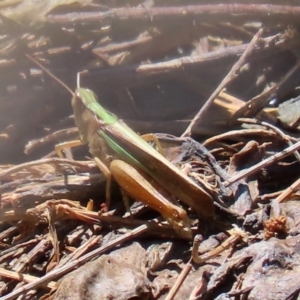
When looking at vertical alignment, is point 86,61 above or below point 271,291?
above

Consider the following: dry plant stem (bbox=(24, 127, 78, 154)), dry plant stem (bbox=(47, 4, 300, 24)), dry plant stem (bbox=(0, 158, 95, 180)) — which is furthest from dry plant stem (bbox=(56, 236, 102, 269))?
dry plant stem (bbox=(47, 4, 300, 24))

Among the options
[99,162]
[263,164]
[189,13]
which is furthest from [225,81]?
[99,162]

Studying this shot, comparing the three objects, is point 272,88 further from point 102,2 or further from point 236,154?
point 102,2

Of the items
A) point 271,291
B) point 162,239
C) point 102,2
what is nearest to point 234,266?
point 271,291

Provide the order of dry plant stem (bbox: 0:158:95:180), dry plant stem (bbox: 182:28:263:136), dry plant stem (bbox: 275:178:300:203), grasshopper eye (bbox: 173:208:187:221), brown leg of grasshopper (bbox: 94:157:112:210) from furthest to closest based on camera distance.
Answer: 1. dry plant stem (bbox: 182:28:263:136)
2. dry plant stem (bbox: 0:158:95:180)
3. brown leg of grasshopper (bbox: 94:157:112:210)
4. dry plant stem (bbox: 275:178:300:203)
5. grasshopper eye (bbox: 173:208:187:221)

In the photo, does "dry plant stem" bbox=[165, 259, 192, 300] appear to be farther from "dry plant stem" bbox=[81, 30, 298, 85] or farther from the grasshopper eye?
"dry plant stem" bbox=[81, 30, 298, 85]

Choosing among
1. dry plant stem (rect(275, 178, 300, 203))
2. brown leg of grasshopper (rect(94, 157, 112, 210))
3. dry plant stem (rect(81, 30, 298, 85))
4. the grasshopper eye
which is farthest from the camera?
dry plant stem (rect(81, 30, 298, 85))

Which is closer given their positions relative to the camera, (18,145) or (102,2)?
(18,145)
